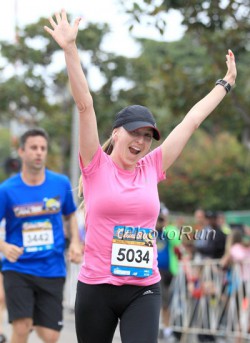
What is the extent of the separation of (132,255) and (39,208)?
229 centimetres

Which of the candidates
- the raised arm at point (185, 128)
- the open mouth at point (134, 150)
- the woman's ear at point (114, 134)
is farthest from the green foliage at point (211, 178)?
the open mouth at point (134, 150)

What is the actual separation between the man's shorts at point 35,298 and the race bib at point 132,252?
222cm

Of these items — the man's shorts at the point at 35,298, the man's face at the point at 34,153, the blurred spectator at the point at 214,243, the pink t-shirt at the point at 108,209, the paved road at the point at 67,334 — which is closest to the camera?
the pink t-shirt at the point at 108,209

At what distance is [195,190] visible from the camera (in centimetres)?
4128

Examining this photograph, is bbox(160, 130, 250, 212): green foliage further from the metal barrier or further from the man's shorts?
the man's shorts

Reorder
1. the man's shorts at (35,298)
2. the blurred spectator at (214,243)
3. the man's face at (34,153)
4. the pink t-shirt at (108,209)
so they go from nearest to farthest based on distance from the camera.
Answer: the pink t-shirt at (108,209)
the man's shorts at (35,298)
the man's face at (34,153)
the blurred spectator at (214,243)

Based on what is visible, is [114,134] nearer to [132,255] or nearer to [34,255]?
[132,255]

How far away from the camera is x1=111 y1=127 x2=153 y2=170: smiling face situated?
4.68 m

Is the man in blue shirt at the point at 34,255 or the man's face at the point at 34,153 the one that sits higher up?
the man's face at the point at 34,153

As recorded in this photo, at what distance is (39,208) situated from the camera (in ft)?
22.5

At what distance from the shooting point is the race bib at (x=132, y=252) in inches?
183

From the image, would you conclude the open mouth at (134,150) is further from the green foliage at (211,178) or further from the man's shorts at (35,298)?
the green foliage at (211,178)

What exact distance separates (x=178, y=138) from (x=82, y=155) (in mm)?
602

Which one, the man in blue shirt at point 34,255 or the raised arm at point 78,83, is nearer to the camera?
the raised arm at point 78,83
